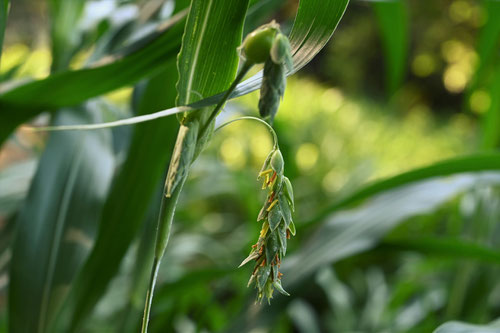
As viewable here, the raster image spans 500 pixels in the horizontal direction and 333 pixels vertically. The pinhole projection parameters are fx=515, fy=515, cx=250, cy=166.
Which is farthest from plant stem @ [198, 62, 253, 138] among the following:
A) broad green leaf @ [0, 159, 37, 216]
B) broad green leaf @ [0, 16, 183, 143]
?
broad green leaf @ [0, 159, 37, 216]

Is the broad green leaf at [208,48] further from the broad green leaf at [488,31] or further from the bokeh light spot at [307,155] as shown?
the bokeh light spot at [307,155]

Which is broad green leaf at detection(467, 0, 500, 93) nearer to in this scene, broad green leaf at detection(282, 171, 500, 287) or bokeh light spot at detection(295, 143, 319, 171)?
broad green leaf at detection(282, 171, 500, 287)

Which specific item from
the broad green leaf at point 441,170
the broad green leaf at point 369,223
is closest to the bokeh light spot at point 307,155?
the broad green leaf at point 369,223

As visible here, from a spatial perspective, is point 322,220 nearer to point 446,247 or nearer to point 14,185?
point 446,247

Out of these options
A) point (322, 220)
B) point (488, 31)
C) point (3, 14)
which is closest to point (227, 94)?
point (3, 14)

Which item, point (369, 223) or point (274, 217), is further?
point (369, 223)

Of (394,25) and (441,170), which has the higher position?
(394,25)
